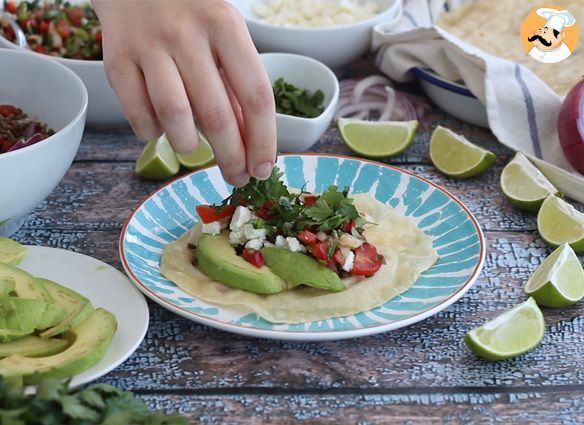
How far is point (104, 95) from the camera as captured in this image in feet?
9.63

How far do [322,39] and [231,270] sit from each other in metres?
1.50

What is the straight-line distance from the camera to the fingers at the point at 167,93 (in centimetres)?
187

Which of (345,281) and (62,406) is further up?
(62,406)

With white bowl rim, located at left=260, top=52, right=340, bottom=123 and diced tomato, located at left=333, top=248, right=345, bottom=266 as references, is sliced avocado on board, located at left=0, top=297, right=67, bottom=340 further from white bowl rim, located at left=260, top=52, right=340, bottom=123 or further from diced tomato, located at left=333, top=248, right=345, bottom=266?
white bowl rim, located at left=260, top=52, right=340, bottom=123

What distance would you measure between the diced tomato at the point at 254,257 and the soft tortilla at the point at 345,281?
0.08 meters

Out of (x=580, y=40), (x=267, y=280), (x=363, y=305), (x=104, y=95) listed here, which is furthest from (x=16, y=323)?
(x=580, y=40)

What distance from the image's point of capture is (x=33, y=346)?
1843 mm

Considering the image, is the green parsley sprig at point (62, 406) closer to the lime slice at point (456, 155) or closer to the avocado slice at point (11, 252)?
the avocado slice at point (11, 252)

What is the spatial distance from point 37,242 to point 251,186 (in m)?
0.67

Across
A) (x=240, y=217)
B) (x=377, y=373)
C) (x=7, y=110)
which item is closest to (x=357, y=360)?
(x=377, y=373)

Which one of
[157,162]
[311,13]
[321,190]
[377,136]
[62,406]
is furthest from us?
[311,13]

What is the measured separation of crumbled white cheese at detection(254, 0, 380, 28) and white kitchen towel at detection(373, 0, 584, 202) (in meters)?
0.30

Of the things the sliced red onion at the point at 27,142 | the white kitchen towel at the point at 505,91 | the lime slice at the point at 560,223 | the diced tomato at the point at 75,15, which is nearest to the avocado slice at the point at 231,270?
the sliced red onion at the point at 27,142

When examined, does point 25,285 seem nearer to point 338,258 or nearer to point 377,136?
point 338,258
